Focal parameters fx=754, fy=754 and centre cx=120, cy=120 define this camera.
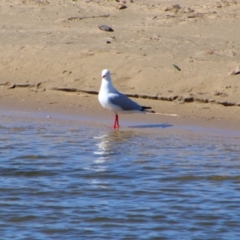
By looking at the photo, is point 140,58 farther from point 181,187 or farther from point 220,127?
point 181,187

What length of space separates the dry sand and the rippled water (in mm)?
846

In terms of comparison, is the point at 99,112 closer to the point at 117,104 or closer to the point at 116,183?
the point at 117,104

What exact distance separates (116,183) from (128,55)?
3978 mm

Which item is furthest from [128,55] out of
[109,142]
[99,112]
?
[109,142]

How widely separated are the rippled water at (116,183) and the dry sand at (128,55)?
85 centimetres

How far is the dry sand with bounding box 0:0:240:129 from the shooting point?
9055 millimetres

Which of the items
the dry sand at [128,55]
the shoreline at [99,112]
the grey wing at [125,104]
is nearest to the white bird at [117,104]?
the grey wing at [125,104]

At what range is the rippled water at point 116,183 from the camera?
5.46 metres

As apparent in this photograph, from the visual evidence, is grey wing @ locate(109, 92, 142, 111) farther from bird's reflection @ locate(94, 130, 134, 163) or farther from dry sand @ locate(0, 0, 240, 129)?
dry sand @ locate(0, 0, 240, 129)

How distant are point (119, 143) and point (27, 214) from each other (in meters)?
2.26

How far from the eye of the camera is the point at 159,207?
5.82 metres

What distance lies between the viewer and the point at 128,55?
10180mm

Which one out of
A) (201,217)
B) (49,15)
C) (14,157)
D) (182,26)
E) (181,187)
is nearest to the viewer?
(201,217)

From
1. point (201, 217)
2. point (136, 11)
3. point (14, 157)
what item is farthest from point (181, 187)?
point (136, 11)
